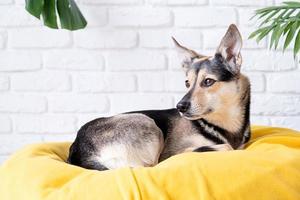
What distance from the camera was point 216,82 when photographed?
1241mm

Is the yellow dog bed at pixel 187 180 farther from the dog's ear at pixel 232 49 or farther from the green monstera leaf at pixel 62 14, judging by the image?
the green monstera leaf at pixel 62 14

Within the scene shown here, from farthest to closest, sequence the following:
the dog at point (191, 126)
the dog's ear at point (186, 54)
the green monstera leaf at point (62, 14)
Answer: the green monstera leaf at point (62, 14)
the dog's ear at point (186, 54)
the dog at point (191, 126)

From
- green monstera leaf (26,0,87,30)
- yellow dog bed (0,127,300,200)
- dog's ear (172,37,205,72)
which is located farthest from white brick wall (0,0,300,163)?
yellow dog bed (0,127,300,200)

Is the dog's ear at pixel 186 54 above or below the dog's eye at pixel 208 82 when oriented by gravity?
above

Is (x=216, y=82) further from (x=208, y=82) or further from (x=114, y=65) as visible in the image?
(x=114, y=65)

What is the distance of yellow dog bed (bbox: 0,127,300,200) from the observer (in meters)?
0.98

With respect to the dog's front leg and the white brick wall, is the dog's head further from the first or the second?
the white brick wall

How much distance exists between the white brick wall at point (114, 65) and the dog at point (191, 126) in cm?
58

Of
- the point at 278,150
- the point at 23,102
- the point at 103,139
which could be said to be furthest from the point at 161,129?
the point at 23,102

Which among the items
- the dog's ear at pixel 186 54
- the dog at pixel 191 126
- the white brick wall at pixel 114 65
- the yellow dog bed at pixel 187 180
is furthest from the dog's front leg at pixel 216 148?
the white brick wall at pixel 114 65

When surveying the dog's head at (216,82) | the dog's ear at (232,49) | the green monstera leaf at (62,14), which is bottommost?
the dog's head at (216,82)

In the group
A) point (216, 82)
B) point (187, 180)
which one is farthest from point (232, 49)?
point (187, 180)

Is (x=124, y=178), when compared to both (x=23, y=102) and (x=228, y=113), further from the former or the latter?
(x=23, y=102)

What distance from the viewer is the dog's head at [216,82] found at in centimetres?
123
